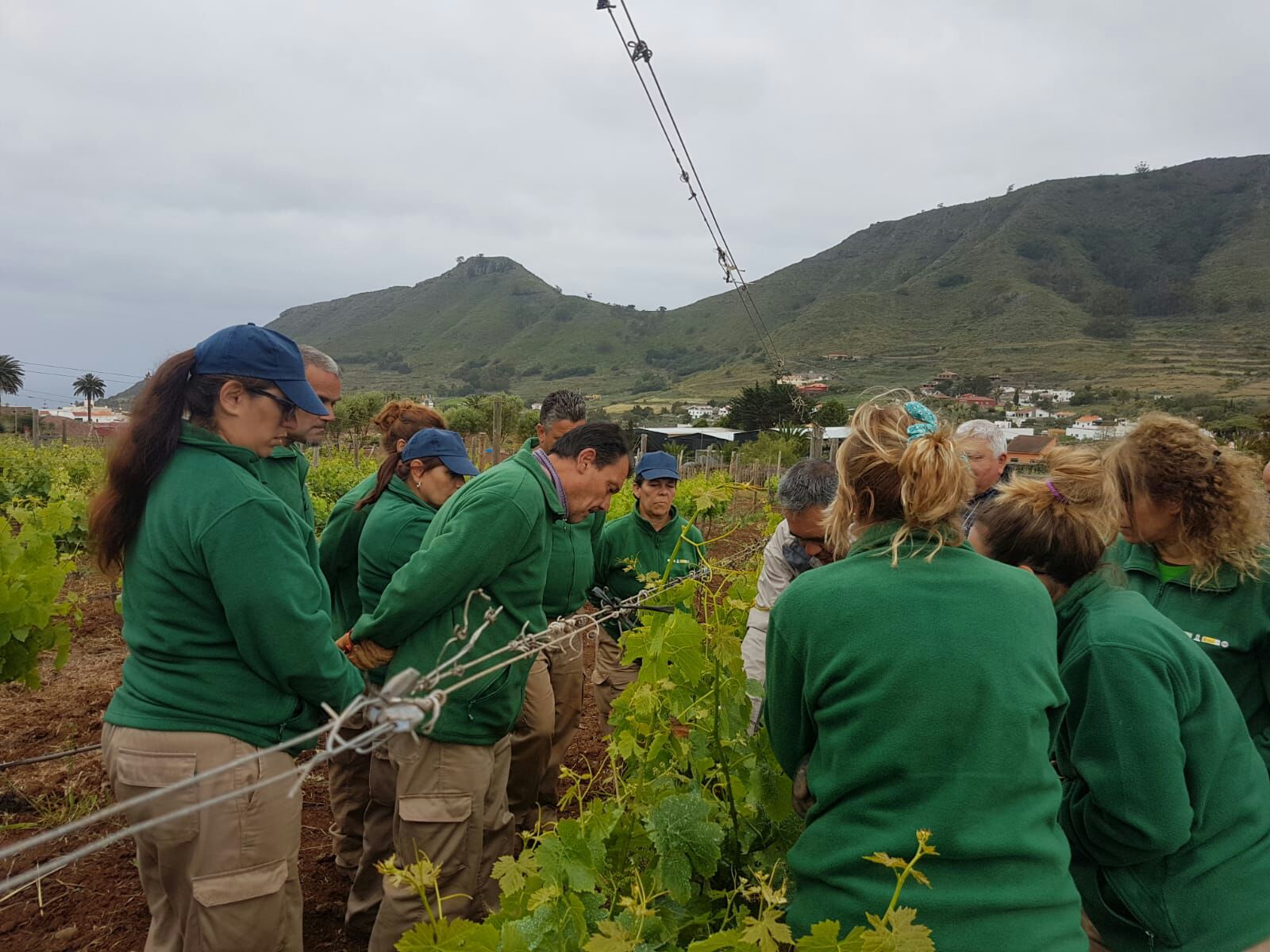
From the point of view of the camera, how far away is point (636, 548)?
422cm

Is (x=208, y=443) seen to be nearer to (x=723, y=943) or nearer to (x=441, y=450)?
(x=441, y=450)

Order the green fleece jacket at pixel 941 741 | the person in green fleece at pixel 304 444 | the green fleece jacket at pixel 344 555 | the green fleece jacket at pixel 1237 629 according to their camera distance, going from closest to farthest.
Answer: the green fleece jacket at pixel 941 741 < the green fleece jacket at pixel 1237 629 < the person in green fleece at pixel 304 444 < the green fleece jacket at pixel 344 555

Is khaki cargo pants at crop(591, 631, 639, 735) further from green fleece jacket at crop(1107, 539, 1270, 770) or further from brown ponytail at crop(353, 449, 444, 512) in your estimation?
green fleece jacket at crop(1107, 539, 1270, 770)

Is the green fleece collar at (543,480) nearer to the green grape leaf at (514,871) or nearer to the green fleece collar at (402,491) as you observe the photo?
the green fleece collar at (402,491)

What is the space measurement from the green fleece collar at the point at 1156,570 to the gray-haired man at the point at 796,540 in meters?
0.88

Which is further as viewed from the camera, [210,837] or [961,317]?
[961,317]

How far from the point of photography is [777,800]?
1.91 m

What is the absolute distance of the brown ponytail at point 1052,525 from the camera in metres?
1.83

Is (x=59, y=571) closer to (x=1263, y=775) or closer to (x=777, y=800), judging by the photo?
(x=777, y=800)

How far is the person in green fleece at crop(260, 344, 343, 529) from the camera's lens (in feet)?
7.23

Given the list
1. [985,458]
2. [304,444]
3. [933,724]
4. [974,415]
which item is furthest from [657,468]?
[974,415]

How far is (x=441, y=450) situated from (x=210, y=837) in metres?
1.61

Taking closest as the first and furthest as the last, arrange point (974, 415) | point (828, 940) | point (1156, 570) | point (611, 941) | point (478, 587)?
point (828, 940) → point (611, 941) → point (1156, 570) → point (478, 587) → point (974, 415)

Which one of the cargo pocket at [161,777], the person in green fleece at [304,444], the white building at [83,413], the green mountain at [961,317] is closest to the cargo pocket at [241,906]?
the cargo pocket at [161,777]
